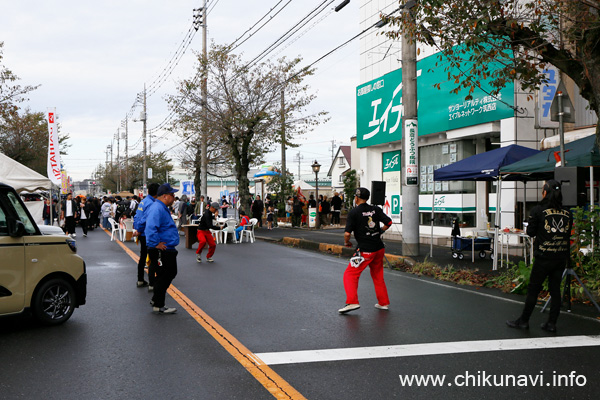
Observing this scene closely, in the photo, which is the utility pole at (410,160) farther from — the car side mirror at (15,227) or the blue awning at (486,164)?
the car side mirror at (15,227)

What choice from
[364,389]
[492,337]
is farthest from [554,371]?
[364,389]

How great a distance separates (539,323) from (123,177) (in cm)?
8260

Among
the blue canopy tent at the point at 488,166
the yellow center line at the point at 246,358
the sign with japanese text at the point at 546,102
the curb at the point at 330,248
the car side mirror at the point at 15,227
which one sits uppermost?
the sign with japanese text at the point at 546,102

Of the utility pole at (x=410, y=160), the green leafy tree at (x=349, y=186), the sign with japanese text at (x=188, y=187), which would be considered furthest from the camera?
the sign with japanese text at (x=188, y=187)

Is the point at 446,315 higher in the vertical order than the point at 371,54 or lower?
lower

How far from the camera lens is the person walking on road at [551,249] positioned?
6797mm

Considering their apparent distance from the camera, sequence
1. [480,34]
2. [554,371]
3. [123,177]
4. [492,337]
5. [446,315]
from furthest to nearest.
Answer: [123,177] < [480,34] < [446,315] < [492,337] < [554,371]

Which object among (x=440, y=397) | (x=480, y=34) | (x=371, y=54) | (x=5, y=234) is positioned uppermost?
(x=371, y=54)

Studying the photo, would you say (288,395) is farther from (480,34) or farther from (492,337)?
(480,34)

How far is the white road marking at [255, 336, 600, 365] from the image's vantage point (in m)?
5.57

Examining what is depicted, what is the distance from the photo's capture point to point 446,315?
7723 mm

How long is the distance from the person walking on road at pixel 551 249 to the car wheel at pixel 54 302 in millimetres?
5724

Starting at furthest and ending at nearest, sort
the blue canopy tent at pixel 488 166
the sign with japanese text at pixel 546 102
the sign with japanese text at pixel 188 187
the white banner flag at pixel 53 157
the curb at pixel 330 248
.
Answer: the sign with japanese text at pixel 188 187 < the white banner flag at pixel 53 157 < the sign with japanese text at pixel 546 102 < the curb at pixel 330 248 < the blue canopy tent at pixel 488 166

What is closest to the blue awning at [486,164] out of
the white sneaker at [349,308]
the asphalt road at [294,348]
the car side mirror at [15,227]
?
the asphalt road at [294,348]
